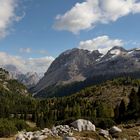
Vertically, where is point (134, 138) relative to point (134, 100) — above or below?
below

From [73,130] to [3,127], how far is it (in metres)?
127

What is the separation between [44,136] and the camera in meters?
67.5

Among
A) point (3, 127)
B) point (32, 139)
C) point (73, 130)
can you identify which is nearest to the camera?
point (32, 139)

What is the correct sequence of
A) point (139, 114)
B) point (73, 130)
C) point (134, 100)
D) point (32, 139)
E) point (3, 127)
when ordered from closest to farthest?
1. point (32, 139)
2. point (73, 130)
3. point (139, 114)
4. point (134, 100)
5. point (3, 127)

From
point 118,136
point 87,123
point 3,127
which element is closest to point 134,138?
point 118,136

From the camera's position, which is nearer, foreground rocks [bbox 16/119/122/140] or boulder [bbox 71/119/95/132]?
foreground rocks [bbox 16/119/122/140]

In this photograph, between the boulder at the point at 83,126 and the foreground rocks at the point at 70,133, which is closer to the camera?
the foreground rocks at the point at 70,133

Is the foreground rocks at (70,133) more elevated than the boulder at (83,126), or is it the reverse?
the boulder at (83,126)

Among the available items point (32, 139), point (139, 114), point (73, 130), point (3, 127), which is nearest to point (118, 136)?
point (73, 130)

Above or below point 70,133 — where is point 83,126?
above

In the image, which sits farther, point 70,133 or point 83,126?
point 83,126

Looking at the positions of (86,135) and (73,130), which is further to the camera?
(73,130)

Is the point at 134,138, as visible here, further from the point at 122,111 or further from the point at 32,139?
the point at 122,111

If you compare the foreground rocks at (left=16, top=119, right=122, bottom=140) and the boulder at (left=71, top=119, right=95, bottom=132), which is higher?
the boulder at (left=71, top=119, right=95, bottom=132)
